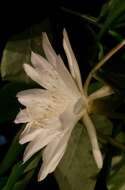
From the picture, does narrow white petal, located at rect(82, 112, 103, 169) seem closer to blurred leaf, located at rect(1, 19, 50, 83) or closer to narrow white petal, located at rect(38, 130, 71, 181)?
narrow white petal, located at rect(38, 130, 71, 181)

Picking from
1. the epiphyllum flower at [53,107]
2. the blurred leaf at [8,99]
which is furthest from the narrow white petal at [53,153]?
the blurred leaf at [8,99]

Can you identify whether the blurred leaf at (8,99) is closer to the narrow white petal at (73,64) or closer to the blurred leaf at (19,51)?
the blurred leaf at (19,51)

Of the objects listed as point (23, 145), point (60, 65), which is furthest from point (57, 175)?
point (60, 65)

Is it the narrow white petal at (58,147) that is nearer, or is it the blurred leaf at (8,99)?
the narrow white petal at (58,147)

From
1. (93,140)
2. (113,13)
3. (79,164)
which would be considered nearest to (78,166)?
(79,164)

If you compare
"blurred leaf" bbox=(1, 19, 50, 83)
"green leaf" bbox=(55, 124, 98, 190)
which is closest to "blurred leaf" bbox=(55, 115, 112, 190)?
"green leaf" bbox=(55, 124, 98, 190)
